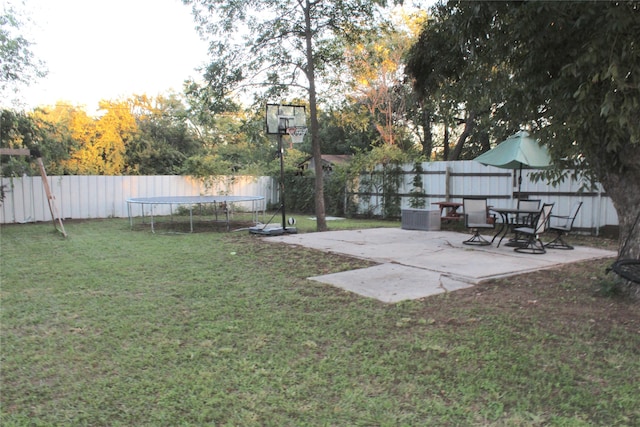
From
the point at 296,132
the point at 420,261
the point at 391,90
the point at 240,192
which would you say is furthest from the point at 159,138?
the point at 420,261

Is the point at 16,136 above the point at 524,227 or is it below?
above

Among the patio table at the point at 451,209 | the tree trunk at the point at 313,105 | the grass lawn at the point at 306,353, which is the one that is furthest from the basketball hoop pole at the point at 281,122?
the grass lawn at the point at 306,353

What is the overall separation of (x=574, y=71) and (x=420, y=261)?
11.6 ft

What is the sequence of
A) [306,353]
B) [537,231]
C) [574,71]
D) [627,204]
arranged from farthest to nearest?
[537,231]
[627,204]
[574,71]
[306,353]

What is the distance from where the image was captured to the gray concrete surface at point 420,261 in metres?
4.98

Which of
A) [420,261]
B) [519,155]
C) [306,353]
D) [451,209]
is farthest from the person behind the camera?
[451,209]

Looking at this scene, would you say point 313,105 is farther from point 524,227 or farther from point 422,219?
point 524,227

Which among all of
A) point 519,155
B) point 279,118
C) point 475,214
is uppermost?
point 279,118

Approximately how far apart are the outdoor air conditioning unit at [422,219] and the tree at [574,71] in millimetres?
5312

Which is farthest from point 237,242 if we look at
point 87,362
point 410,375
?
point 410,375

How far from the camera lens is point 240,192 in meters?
16.8

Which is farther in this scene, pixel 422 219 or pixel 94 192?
pixel 94 192

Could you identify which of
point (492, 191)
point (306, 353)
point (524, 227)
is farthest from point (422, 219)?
point (306, 353)

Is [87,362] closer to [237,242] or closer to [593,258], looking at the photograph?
[237,242]
